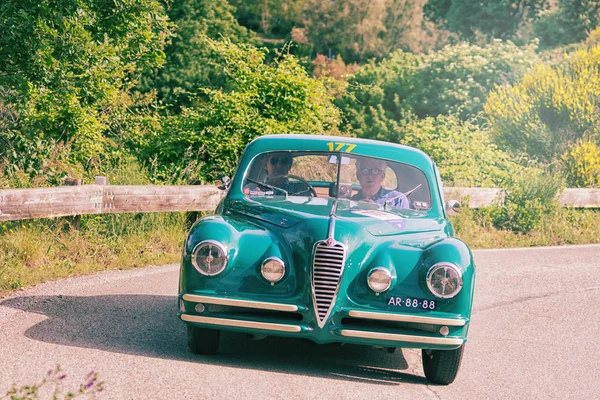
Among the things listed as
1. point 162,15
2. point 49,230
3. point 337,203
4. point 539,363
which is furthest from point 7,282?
point 162,15

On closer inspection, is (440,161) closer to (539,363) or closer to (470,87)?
(539,363)

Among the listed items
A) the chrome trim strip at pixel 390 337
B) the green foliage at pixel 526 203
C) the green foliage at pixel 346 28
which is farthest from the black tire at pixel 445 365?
the green foliage at pixel 346 28

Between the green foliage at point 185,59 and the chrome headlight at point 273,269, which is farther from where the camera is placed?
the green foliage at point 185,59

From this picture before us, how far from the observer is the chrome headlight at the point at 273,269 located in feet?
22.5

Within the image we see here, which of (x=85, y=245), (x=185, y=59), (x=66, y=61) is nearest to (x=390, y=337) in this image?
(x=85, y=245)

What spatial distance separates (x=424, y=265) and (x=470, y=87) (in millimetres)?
38388

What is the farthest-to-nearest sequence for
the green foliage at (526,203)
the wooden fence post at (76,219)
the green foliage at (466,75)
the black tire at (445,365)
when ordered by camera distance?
the green foliage at (466,75), the green foliage at (526,203), the wooden fence post at (76,219), the black tire at (445,365)

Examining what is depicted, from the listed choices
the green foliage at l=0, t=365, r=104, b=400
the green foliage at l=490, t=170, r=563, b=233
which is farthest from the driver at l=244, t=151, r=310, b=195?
the green foliage at l=490, t=170, r=563, b=233

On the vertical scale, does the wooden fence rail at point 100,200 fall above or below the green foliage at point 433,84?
above

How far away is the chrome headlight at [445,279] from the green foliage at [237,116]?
40.9 ft

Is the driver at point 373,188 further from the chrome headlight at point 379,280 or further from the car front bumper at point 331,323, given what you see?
the car front bumper at point 331,323

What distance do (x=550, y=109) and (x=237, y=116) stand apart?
13.9 meters

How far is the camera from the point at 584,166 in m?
26.7

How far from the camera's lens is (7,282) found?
9672 mm
